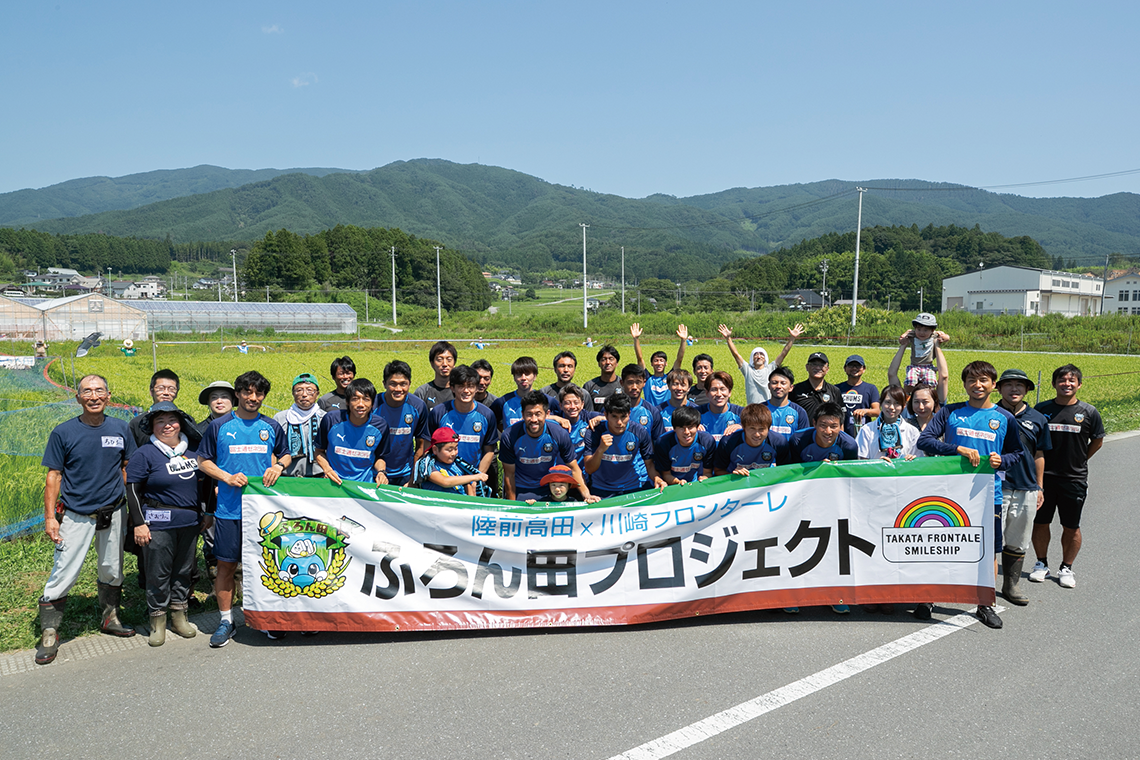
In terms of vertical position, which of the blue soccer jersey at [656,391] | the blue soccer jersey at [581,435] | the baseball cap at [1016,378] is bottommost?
the blue soccer jersey at [581,435]

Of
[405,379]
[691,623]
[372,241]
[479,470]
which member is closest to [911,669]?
[691,623]

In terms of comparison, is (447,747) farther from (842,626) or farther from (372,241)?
(372,241)

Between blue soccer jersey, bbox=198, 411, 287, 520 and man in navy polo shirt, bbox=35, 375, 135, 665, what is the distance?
58cm

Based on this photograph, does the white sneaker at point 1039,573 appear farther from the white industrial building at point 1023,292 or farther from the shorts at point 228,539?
the white industrial building at point 1023,292

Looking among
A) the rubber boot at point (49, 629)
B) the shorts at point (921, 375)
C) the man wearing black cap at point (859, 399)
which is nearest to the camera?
the rubber boot at point (49, 629)

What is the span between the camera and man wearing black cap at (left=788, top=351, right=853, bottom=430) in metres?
7.84

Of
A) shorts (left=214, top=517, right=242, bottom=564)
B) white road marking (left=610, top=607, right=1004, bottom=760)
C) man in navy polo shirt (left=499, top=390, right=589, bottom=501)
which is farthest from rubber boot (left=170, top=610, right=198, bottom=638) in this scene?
white road marking (left=610, top=607, right=1004, bottom=760)

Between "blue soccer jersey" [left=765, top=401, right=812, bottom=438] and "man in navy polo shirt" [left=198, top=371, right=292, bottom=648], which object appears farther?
"blue soccer jersey" [left=765, top=401, right=812, bottom=438]

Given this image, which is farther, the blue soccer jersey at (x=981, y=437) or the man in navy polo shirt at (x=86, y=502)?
the blue soccer jersey at (x=981, y=437)

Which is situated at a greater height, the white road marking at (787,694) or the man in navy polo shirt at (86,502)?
the man in navy polo shirt at (86,502)

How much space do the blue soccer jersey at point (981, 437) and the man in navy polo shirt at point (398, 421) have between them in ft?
14.1

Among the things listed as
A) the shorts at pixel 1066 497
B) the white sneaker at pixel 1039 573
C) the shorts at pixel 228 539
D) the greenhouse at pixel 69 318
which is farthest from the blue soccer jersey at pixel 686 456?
the greenhouse at pixel 69 318

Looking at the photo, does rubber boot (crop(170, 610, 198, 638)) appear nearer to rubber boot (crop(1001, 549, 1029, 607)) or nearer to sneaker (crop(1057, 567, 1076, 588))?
rubber boot (crop(1001, 549, 1029, 607))

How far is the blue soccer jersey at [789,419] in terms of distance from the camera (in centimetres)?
698
